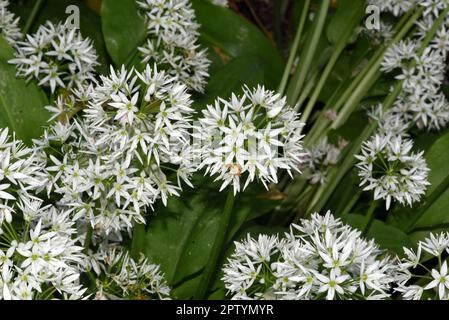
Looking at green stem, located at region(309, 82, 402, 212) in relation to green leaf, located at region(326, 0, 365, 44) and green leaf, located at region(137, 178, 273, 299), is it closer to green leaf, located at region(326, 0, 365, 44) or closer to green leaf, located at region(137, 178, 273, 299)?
green leaf, located at region(137, 178, 273, 299)

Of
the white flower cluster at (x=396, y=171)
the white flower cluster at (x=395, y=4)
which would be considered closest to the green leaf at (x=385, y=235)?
the white flower cluster at (x=396, y=171)

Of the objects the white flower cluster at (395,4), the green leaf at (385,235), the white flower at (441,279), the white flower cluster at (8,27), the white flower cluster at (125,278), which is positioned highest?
the white flower cluster at (395,4)

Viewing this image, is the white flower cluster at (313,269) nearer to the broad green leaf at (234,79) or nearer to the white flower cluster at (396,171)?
the white flower cluster at (396,171)

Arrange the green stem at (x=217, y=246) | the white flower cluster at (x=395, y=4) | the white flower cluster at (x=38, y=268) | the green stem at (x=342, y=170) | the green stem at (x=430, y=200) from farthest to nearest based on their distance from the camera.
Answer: the white flower cluster at (x=395, y=4), the green stem at (x=342, y=170), the green stem at (x=430, y=200), the green stem at (x=217, y=246), the white flower cluster at (x=38, y=268)

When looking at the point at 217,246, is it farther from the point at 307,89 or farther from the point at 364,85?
the point at 364,85

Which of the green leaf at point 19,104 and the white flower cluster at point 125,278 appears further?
the green leaf at point 19,104

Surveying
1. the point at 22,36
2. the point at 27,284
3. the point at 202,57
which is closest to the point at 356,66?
the point at 202,57

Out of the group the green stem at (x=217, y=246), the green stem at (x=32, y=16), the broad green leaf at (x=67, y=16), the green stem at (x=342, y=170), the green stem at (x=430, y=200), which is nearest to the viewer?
the green stem at (x=217, y=246)

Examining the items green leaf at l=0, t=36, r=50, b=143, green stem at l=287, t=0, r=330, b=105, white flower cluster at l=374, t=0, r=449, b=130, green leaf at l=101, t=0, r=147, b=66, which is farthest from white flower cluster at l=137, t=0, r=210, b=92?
white flower cluster at l=374, t=0, r=449, b=130
